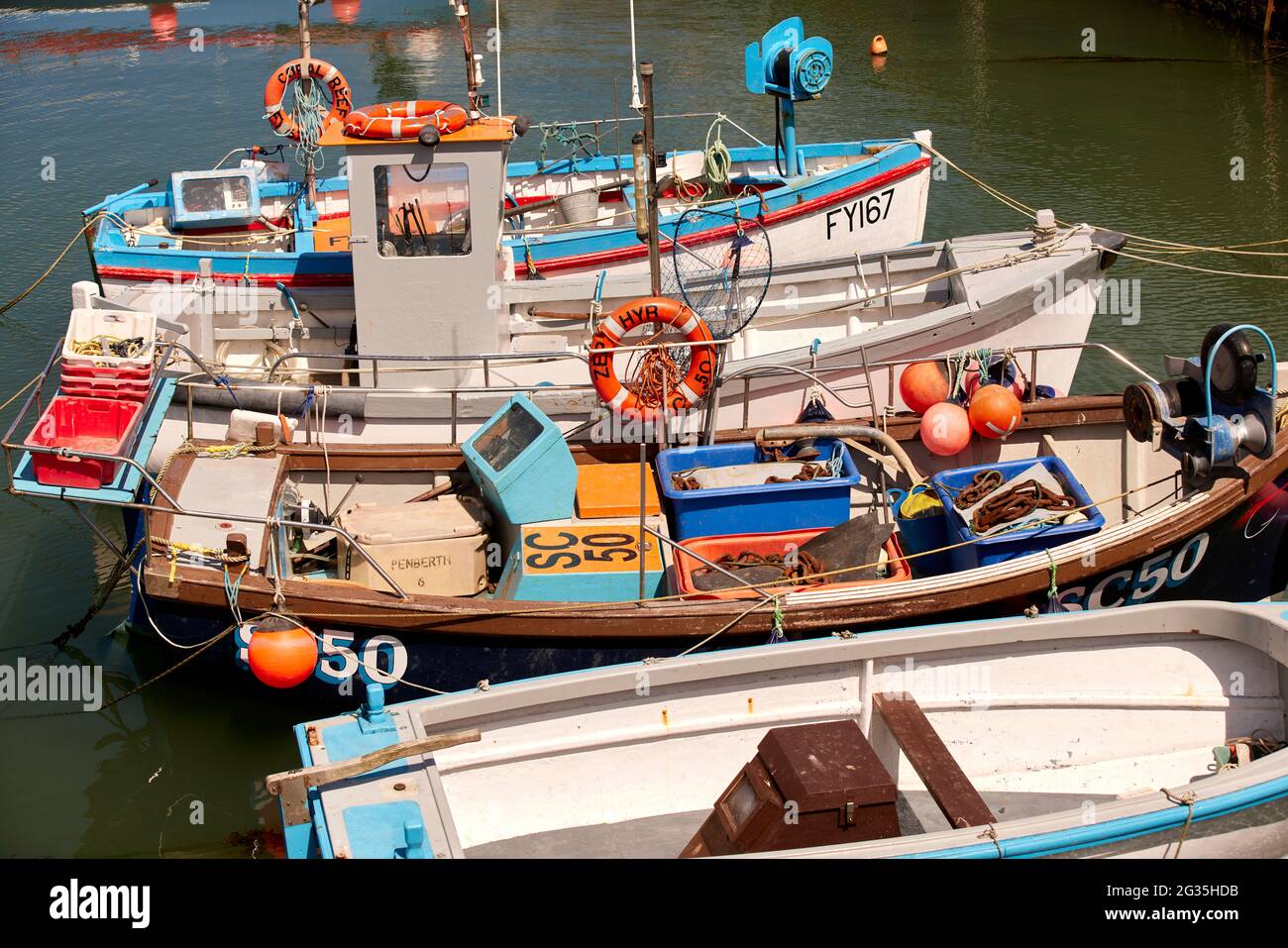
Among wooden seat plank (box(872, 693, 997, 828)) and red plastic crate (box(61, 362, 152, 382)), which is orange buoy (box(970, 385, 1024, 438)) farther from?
red plastic crate (box(61, 362, 152, 382))

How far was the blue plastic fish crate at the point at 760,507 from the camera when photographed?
9.23 m

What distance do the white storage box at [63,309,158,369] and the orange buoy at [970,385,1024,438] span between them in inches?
237

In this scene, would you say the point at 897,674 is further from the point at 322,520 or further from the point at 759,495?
the point at 322,520

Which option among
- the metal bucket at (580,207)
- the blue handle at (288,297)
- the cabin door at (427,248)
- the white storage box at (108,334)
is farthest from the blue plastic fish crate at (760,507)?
the metal bucket at (580,207)

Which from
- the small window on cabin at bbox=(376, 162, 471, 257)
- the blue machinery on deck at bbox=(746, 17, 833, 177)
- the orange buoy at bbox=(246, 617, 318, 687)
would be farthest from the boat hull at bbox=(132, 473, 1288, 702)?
the blue machinery on deck at bbox=(746, 17, 833, 177)

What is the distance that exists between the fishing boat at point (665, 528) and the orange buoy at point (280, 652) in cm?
2

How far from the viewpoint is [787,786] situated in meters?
6.34

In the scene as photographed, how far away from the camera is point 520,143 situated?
24.1 m

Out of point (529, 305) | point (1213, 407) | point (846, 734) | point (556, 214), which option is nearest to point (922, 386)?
point (1213, 407)

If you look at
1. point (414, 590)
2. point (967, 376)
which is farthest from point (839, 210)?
point (414, 590)

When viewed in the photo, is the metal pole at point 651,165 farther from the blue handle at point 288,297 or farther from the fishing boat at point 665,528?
the blue handle at point 288,297

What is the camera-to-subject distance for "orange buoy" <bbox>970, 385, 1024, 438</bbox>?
995 centimetres

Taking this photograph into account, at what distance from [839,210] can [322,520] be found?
725 cm

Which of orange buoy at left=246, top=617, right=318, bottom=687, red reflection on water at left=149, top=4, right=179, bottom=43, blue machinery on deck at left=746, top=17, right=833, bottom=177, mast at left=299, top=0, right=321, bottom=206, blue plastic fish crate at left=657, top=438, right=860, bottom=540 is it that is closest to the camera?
orange buoy at left=246, top=617, right=318, bottom=687
